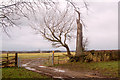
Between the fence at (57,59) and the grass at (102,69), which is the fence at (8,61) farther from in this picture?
the grass at (102,69)

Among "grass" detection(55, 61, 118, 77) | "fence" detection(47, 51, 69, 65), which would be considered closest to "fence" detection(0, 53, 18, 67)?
"fence" detection(47, 51, 69, 65)

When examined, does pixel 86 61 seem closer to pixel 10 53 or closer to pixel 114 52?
pixel 114 52

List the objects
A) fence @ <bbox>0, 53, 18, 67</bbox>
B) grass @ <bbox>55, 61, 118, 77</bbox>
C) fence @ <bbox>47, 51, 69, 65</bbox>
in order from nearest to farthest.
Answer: grass @ <bbox>55, 61, 118, 77</bbox>
fence @ <bbox>0, 53, 18, 67</bbox>
fence @ <bbox>47, 51, 69, 65</bbox>

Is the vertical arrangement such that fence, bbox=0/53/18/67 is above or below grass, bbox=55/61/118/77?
above

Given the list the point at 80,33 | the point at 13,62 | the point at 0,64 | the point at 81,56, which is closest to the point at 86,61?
the point at 81,56

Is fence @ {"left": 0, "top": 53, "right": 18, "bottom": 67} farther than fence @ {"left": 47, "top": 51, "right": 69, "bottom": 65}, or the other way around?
fence @ {"left": 47, "top": 51, "right": 69, "bottom": 65}

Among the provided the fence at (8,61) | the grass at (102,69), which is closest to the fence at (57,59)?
the grass at (102,69)

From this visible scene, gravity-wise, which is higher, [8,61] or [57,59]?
[8,61]

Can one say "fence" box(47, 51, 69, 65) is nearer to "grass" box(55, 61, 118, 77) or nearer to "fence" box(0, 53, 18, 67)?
"grass" box(55, 61, 118, 77)

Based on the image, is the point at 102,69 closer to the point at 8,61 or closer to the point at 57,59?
the point at 57,59

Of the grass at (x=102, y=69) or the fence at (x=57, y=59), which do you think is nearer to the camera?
the grass at (x=102, y=69)

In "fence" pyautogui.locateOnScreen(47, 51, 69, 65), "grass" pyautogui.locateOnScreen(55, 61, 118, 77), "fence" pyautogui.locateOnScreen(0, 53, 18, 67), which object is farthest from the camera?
"fence" pyautogui.locateOnScreen(47, 51, 69, 65)

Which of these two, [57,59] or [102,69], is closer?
[102,69]

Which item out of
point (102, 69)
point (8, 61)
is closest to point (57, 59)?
point (8, 61)
